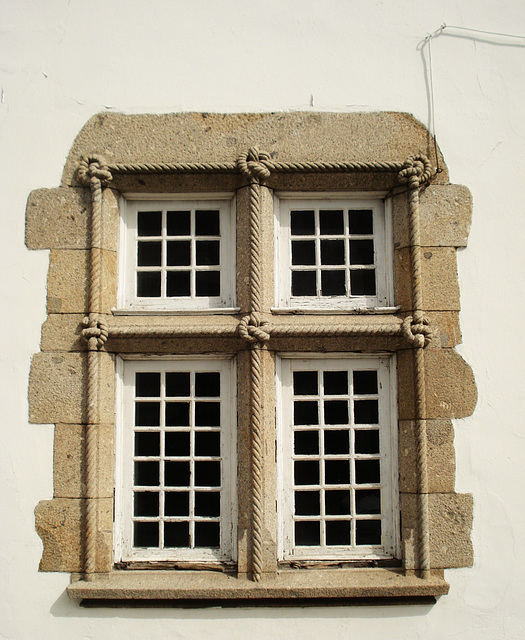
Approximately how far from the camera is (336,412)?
3018mm

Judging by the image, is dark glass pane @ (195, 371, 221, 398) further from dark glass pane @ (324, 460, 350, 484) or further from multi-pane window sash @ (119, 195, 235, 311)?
dark glass pane @ (324, 460, 350, 484)

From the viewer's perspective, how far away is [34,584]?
2.83 m

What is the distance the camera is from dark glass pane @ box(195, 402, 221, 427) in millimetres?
3010

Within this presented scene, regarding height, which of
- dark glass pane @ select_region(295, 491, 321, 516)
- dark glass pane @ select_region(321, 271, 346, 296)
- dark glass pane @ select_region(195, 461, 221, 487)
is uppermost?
dark glass pane @ select_region(321, 271, 346, 296)

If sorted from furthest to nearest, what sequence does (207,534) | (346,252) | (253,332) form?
1. (346,252)
2. (207,534)
3. (253,332)

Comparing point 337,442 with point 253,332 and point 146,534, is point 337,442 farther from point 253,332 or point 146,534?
point 146,534

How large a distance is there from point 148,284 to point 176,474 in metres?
1.06

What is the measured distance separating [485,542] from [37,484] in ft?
7.63

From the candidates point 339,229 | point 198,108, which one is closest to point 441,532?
point 339,229

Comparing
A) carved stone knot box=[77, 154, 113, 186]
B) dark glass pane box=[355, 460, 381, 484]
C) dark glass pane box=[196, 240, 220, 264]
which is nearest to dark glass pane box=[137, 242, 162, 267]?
dark glass pane box=[196, 240, 220, 264]

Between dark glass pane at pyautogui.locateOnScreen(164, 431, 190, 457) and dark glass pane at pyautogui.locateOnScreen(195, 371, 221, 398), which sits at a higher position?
dark glass pane at pyautogui.locateOnScreen(195, 371, 221, 398)

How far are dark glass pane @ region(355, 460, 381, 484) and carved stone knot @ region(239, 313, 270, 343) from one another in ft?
2.82

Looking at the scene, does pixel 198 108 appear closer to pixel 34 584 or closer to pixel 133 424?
pixel 133 424

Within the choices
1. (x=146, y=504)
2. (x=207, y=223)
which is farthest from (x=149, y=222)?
(x=146, y=504)
